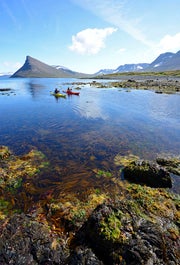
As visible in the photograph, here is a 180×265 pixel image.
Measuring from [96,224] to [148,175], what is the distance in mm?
7732

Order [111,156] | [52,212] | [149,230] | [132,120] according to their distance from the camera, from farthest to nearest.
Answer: [132,120], [111,156], [52,212], [149,230]

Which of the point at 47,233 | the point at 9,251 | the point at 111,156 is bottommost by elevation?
the point at 111,156

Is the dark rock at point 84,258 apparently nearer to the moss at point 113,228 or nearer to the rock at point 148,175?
the moss at point 113,228

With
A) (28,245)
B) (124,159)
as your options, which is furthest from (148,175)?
(28,245)

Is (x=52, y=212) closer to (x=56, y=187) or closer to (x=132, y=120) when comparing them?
(x=56, y=187)

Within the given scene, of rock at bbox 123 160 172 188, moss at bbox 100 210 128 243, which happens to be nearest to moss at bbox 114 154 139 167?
rock at bbox 123 160 172 188

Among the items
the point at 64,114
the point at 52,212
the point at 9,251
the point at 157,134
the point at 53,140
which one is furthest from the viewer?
the point at 64,114

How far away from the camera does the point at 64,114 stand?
38.6 m

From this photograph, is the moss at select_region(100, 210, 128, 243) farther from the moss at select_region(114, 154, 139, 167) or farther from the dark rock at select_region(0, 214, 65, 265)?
the moss at select_region(114, 154, 139, 167)

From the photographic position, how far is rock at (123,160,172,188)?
1342cm

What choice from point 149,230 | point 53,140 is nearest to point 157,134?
point 53,140

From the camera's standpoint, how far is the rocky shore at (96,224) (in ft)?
22.0

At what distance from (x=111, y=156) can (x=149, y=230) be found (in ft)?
37.4

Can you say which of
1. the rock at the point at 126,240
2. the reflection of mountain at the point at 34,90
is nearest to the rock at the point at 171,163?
the rock at the point at 126,240
